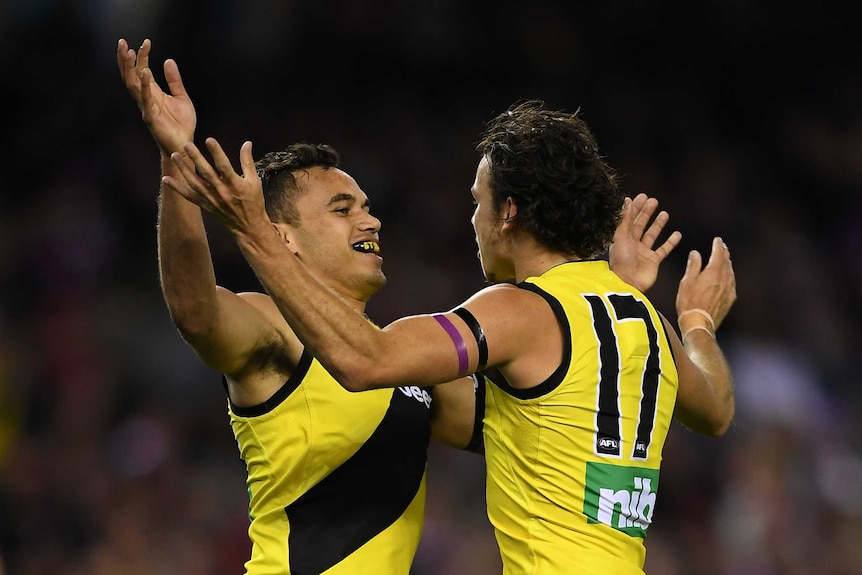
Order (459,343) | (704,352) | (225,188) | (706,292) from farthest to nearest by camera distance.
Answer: (706,292) < (704,352) < (459,343) < (225,188)

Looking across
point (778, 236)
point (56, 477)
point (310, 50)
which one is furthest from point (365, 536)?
point (310, 50)

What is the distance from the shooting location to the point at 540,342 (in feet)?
11.3

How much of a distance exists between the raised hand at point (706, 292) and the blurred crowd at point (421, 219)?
3.59 metres

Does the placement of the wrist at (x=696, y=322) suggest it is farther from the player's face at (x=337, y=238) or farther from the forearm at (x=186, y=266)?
the forearm at (x=186, y=266)

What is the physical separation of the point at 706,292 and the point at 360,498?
1749 mm

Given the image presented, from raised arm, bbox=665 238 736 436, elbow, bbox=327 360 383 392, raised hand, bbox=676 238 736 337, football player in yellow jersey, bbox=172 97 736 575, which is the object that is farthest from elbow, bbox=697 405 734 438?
elbow, bbox=327 360 383 392

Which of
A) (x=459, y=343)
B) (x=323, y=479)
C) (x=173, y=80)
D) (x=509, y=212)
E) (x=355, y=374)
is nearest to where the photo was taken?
(x=355, y=374)

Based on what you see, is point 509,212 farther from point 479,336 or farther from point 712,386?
point 712,386

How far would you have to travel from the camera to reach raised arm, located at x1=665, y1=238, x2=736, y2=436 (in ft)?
13.6

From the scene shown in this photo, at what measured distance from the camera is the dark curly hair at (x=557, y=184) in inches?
147

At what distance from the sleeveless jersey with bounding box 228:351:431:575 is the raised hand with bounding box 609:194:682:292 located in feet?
3.57

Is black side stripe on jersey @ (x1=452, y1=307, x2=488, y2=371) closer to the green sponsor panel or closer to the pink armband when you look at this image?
the pink armband

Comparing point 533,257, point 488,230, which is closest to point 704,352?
point 533,257

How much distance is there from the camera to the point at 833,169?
10.7m
